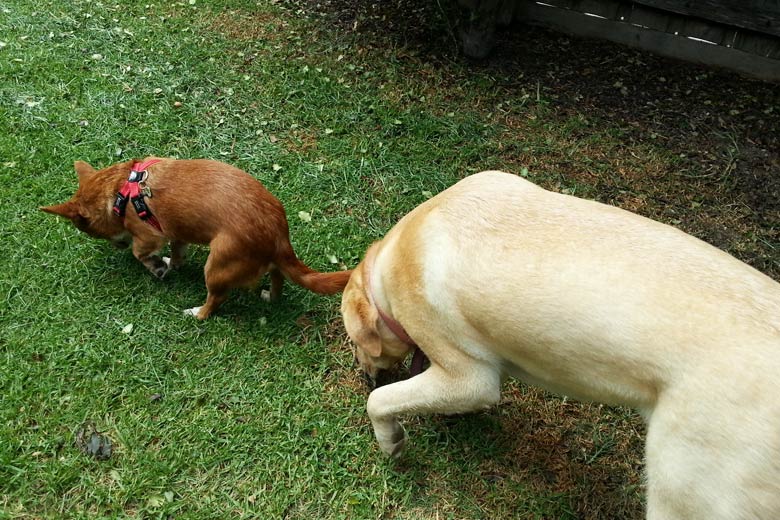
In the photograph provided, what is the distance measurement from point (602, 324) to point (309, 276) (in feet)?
6.10

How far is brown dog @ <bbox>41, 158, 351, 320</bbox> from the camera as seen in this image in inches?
132

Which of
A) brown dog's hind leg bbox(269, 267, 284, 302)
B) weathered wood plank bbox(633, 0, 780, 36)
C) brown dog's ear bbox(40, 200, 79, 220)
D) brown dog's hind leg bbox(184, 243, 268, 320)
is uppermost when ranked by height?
weathered wood plank bbox(633, 0, 780, 36)

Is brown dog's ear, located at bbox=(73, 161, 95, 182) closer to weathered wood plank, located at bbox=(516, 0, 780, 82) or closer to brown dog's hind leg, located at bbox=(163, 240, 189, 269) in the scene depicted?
brown dog's hind leg, located at bbox=(163, 240, 189, 269)

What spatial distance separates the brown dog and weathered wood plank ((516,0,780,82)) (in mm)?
4511

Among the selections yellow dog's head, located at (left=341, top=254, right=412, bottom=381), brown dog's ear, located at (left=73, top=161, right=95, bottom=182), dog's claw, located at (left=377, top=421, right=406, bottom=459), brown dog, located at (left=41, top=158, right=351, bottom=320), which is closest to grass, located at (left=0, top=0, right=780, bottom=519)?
dog's claw, located at (left=377, top=421, right=406, bottom=459)

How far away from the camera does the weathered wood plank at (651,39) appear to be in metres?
5.88

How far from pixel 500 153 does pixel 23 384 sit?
13.1 ft

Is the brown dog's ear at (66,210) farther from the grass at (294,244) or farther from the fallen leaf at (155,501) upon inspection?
the fallen leaf at (155,501)

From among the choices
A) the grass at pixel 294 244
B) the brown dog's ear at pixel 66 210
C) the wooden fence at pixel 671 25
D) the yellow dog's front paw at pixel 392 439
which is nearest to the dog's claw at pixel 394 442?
the yellow dog's front paw at pixel 392 439

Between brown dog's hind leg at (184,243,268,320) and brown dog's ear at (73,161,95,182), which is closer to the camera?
brown dog's hind leg at (184,243,268,320)

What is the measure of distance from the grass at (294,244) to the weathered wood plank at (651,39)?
20cm

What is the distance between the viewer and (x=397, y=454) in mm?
3174

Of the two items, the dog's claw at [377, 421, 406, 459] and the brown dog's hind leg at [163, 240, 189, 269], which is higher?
the brown dog's hind leg at [163, 240, 189, 269]

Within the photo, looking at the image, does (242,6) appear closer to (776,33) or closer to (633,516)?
(776,33)
